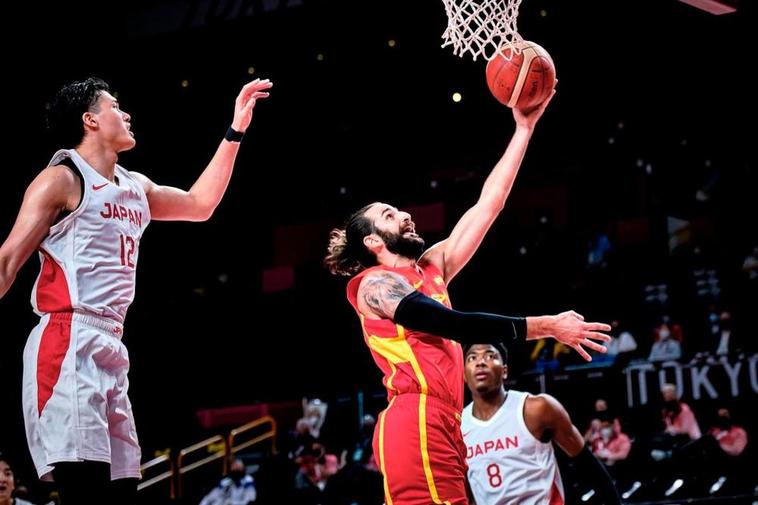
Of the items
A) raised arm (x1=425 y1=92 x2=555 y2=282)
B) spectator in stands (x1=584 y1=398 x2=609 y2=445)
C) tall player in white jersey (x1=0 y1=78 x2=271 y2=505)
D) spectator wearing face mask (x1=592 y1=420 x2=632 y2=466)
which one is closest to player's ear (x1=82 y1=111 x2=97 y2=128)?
tall player in white jersey (x1=0 y1=78 x2=271 y2=505)

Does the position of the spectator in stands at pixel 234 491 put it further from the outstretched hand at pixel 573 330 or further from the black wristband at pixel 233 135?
the outstretched hand at pixel 573 330

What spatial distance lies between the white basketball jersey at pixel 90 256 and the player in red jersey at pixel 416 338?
98 centimetres

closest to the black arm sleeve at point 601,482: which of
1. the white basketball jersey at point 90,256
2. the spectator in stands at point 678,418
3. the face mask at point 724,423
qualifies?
the white basketball jersey at point 90,256

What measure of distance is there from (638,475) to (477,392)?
159 inches

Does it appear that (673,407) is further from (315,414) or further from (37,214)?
(37,214)

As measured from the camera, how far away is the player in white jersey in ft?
17.2

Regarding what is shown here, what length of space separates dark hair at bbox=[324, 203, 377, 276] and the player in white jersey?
63.9 inches

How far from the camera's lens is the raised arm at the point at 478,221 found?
4199mm

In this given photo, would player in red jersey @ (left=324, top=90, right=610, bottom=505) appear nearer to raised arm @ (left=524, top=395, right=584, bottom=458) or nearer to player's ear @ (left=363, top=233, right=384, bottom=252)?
player's ear @ (left=363, top=233, right=384, bottom=252)

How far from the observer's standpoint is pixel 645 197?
1730cm

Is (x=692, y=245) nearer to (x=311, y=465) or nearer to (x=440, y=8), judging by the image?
(x=440, y=8)

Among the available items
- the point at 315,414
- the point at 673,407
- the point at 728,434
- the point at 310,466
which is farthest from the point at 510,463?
the point at 315,414

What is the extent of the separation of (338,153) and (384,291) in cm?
1537

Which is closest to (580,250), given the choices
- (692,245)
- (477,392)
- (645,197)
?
(692,245)
